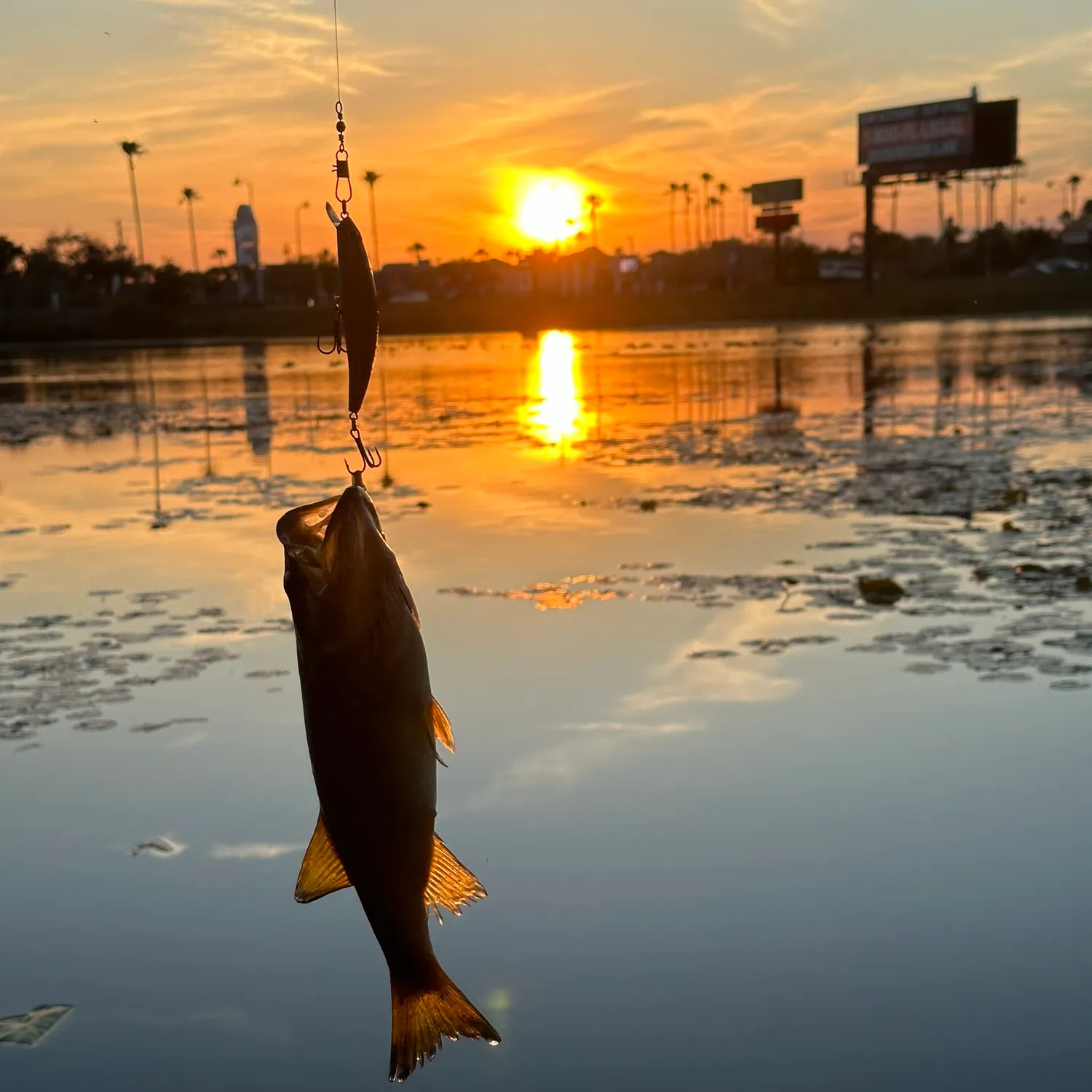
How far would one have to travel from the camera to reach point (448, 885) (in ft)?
6.73

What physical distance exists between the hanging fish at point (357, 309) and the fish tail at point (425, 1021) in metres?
0.89

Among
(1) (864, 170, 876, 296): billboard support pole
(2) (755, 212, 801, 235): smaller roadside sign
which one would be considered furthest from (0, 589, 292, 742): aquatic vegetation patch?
(2) (755, 212, 801, 235): smaller roadside sign

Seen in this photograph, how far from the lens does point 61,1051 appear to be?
14.6ft

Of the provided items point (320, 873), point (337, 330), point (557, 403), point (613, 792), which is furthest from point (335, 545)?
point (557, 403)

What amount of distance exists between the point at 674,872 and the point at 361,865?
141 inches

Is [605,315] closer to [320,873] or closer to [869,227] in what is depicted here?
[869,227]

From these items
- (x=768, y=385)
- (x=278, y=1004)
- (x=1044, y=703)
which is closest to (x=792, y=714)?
(x=1044, y=703)

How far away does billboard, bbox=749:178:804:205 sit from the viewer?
10419 centimetres

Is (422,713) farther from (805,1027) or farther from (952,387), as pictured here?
(952,387)

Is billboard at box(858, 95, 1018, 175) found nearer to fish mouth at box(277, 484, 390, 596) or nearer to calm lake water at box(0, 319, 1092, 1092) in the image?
calm lake water at box(0, 319, 1092, 1092)

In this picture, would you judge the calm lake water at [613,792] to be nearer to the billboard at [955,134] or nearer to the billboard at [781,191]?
the billboard at [955,134]

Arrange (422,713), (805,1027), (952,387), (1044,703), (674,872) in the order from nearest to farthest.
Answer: (422,713), (805,1027), (674,872), (1044,703), (952,387)

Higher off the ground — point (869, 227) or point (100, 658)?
point (869, 227)

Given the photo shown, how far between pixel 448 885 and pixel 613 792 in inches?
164
